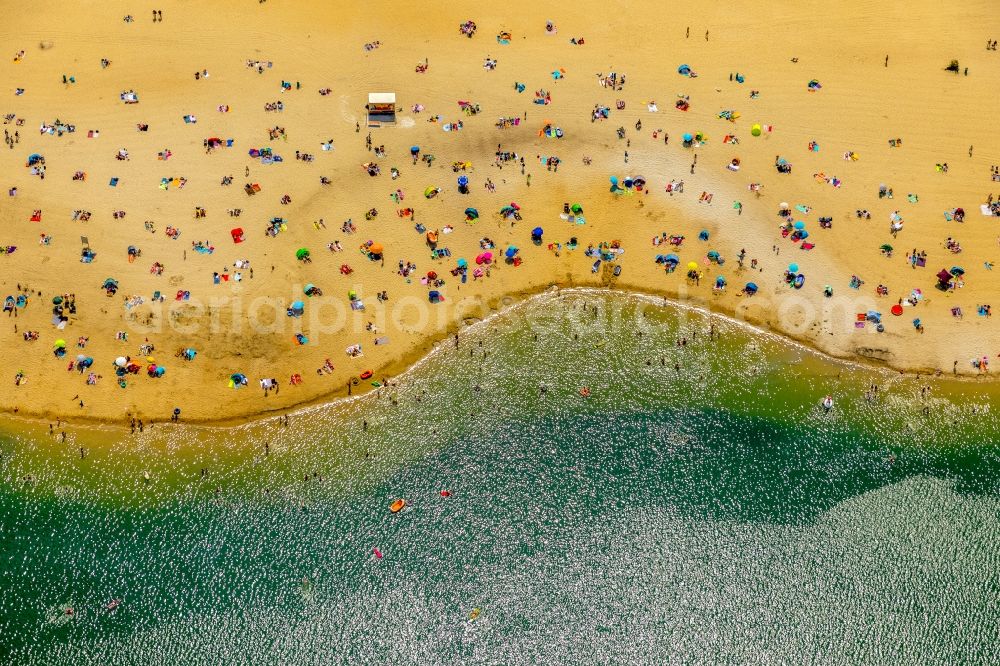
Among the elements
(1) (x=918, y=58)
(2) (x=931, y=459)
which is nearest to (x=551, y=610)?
(2) (x=931, y=459)

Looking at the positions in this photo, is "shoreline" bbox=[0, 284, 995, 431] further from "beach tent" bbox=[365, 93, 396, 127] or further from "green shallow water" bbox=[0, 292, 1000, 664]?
"beach tent" bbox=[365, 93, 396, 127]

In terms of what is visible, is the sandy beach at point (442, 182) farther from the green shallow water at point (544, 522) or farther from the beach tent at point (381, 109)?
the green shallow water at point (544, 522)

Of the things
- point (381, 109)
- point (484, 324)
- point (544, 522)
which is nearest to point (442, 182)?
point (381, 109)

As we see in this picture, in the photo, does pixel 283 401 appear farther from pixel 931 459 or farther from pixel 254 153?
pixel 931 459

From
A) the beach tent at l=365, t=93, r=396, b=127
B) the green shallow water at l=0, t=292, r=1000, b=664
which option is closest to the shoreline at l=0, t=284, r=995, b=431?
the green shallow water at l=0, t=292, r=1000, b=664

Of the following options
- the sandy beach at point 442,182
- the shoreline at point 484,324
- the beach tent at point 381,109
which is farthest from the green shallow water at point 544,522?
the beach tent at point 381,109

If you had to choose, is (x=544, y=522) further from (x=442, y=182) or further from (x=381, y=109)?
(x=381, y=109)
